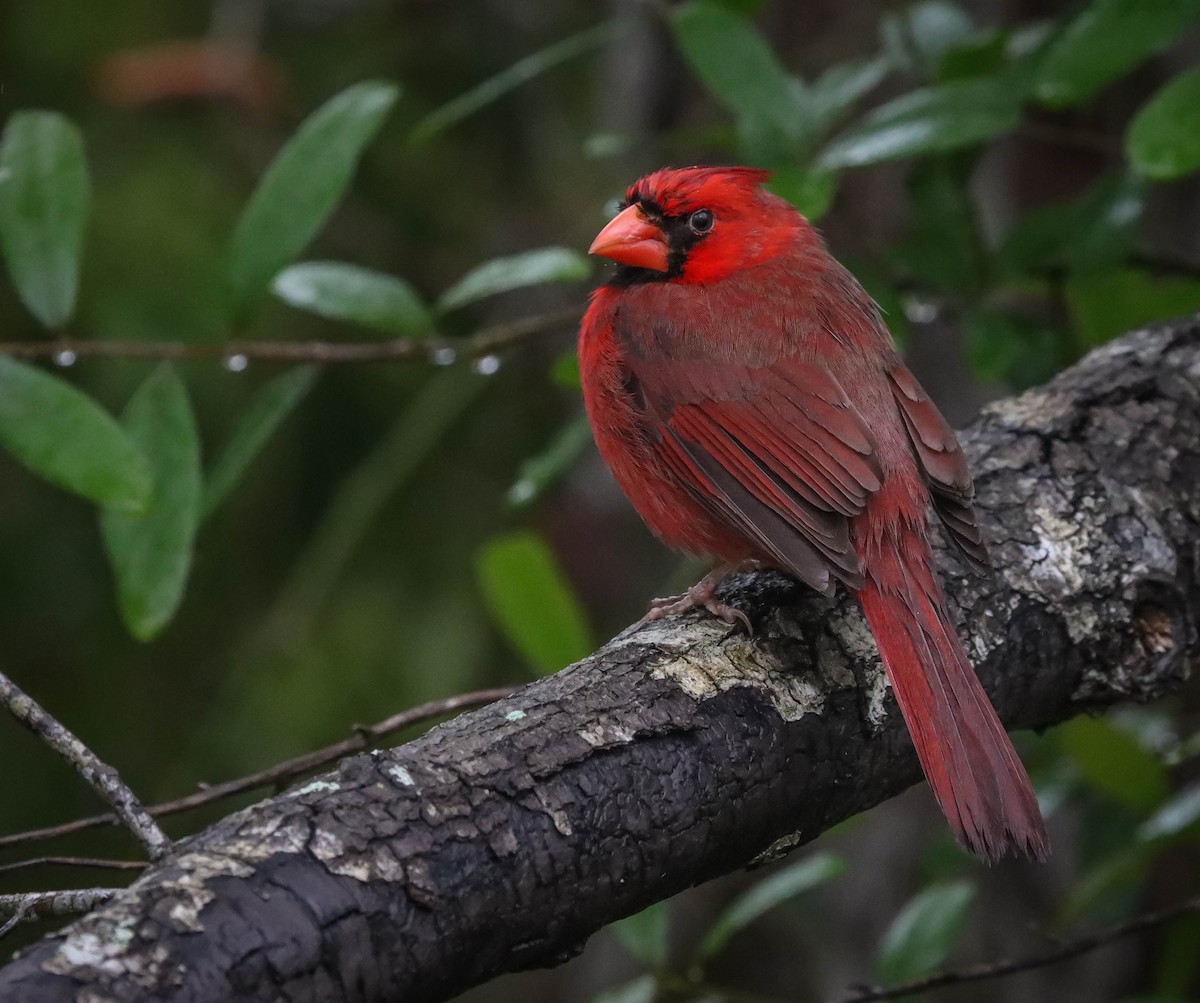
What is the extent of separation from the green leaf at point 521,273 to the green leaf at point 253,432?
1.22 feet

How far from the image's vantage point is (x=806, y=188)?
3.15 m

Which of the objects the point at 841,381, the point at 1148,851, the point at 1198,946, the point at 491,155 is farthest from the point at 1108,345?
the point at 491,155

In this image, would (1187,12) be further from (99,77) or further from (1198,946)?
(99,77)

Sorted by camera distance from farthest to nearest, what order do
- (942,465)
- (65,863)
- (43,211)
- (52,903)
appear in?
(43,211) < (942,465) < (65,863) < (52,903)

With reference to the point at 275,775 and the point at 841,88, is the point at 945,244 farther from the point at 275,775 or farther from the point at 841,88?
the point at 275,775

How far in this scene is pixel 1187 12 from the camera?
302 cm

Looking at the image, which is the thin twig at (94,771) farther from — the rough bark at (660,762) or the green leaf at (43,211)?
the green leaf at (43,211)

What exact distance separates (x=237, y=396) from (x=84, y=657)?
3.38ft

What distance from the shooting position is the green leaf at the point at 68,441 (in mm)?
2746

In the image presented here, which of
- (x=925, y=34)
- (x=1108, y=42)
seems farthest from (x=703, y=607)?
(x=925, y=34)

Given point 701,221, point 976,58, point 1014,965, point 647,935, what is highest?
point 976,58

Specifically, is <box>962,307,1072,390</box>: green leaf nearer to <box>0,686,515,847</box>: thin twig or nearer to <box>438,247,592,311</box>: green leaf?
<box>438,247,592,311</box>: green leaf

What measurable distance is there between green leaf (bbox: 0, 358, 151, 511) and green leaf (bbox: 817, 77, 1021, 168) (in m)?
1.62

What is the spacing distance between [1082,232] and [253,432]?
1927mm
